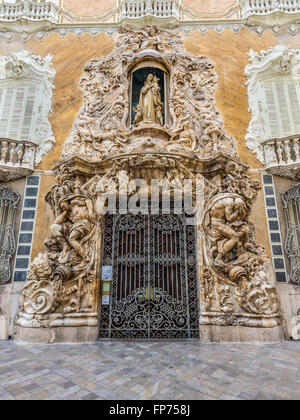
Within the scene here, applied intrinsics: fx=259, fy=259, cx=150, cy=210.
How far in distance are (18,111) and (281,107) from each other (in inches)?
329

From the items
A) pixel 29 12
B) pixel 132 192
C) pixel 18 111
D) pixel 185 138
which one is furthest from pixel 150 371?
pixel 29 12

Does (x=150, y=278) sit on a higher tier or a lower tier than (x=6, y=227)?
lower

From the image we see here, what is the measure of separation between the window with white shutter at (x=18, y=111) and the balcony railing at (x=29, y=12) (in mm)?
3004

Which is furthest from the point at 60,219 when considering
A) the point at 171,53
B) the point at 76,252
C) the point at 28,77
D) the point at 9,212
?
the point at 171,53

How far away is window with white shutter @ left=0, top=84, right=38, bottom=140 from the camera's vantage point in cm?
807

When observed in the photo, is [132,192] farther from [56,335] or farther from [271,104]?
[271,104]

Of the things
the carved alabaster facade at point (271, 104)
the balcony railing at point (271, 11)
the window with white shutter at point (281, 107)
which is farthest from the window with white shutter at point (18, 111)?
the balcony railing at point (271, 11)

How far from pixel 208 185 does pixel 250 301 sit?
2.83 meters

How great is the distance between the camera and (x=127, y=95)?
825 centimetres

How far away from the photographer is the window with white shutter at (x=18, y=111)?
8.07 meters

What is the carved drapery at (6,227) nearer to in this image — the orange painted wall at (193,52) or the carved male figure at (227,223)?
the orange painted wall at (193,52)

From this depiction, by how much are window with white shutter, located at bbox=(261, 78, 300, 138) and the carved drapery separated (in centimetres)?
762

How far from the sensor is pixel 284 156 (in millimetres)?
7152

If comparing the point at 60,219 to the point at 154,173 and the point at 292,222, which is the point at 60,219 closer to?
the point at 154,173
